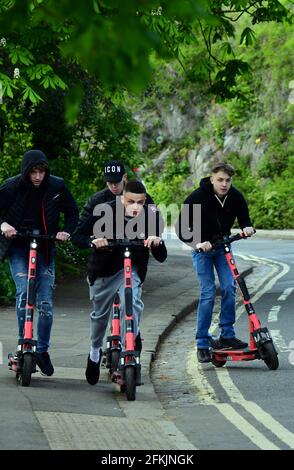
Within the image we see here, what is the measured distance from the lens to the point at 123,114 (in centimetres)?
2325

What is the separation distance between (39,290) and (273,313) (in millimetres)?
6280

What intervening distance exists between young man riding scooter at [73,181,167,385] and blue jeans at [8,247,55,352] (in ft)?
1.31

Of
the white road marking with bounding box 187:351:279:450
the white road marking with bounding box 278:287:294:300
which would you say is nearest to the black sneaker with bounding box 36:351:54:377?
the white road marking with bounding box 187:351:279:450

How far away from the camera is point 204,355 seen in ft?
38.1

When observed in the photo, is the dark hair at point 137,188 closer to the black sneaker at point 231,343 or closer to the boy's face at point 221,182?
the boy's face at point 221,182

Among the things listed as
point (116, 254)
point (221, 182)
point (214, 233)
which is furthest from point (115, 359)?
point (221, 182)

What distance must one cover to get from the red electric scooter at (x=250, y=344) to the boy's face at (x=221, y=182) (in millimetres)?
440

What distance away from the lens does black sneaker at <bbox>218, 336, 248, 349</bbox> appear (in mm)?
11343

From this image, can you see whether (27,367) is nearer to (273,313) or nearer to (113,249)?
(113,249)

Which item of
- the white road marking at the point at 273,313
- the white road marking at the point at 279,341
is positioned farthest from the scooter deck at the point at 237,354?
the white road marking at the point at 273,313

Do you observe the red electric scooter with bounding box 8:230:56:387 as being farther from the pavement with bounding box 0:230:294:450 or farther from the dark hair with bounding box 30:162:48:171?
the dark hair with bounding box 30:162:48:171

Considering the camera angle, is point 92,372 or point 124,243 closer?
point 124,243

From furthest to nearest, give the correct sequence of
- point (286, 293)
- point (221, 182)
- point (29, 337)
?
1. point (286, 293)
2. point (221, 182)
3. point (29, 337)

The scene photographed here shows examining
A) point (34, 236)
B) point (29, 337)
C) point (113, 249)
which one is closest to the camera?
point (29, 337)
